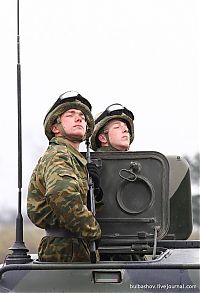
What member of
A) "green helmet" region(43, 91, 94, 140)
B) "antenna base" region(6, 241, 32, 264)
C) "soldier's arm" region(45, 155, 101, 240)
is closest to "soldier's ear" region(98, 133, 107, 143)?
"green helmet" region(43, 91, 94, 140)

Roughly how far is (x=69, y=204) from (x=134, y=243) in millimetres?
806

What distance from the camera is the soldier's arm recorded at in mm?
6059

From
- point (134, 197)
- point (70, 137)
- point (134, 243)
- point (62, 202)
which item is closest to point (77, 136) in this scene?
point (70, 137)

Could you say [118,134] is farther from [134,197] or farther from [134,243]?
[134,243]

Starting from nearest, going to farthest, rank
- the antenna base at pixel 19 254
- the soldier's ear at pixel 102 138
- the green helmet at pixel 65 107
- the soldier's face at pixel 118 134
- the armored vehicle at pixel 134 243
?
the armored vehicle at pixel 134 243 < the antenna base at pixel 19 254 < the green helmet at pixel 65 107 < the soldier's face at pixel 118 134 < the soldier's ear at pixel 102 138

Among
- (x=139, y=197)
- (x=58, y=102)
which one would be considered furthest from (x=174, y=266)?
(x=58, y=102)

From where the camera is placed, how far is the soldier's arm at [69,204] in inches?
239

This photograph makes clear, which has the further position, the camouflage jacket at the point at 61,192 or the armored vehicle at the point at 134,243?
the camouflage jacket at the point at 61,192

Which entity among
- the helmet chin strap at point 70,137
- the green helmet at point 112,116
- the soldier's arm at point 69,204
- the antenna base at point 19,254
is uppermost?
the green helmet at point 112,116

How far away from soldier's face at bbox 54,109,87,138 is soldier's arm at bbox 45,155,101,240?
45cm

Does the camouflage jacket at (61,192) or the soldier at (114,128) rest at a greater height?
the soldier at (114,128)

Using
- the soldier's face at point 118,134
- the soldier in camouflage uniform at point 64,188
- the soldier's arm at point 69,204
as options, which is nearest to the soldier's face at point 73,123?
the soldier in camouflage uniform at point 64,188

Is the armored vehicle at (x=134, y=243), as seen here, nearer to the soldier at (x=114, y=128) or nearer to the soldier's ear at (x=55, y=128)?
the soldier's ear at (x=55, y=128)

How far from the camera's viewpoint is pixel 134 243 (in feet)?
22.0
